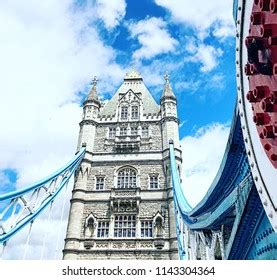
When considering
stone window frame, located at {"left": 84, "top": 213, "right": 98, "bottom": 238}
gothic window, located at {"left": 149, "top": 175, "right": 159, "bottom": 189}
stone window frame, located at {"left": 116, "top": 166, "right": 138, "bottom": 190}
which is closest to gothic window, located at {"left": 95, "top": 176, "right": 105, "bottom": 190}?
stone window frame, located at {"left": 116, "top": 166, "right": 138, "bottom": 190}

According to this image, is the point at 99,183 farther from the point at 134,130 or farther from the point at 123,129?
the point at 134,130

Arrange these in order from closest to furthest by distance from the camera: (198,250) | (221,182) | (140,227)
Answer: (221,182), (198,250), (140,227)

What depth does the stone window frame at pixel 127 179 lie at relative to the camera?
2179 cm

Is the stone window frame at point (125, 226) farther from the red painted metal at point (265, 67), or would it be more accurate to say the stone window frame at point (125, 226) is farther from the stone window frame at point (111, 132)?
the red painted metal at point (265, 67)

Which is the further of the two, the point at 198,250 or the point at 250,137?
the point at 198,250

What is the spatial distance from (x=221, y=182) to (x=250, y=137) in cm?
167

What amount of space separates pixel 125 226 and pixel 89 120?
29.9ft

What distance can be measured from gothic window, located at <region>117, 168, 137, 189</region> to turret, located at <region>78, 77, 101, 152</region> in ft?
10.2

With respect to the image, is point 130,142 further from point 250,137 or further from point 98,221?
point 250,137

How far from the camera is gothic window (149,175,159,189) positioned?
859 inches

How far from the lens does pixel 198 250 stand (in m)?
7.12

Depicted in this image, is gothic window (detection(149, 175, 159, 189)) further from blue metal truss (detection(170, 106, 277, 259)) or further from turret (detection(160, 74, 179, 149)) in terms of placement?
blue metal truss (detection(170, 106, 277, 259))

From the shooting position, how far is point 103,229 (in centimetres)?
2002
